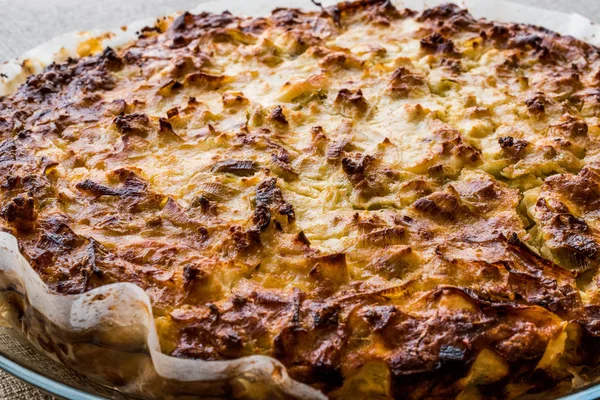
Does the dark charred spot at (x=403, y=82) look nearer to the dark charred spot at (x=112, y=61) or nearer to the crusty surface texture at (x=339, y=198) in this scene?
the crusty surface texture at (x=339, y=198)

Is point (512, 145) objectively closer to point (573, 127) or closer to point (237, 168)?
point (573, 127)

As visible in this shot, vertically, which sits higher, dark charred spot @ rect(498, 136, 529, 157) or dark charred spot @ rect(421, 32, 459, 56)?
dark charred spot @ rect(421, 32, 459, 56)

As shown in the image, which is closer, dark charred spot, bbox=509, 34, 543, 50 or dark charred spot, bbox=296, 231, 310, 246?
dark charred spot, bbox=296, 231, 310, 246

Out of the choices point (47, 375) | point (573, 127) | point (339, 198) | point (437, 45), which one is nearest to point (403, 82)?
point (437, 45)

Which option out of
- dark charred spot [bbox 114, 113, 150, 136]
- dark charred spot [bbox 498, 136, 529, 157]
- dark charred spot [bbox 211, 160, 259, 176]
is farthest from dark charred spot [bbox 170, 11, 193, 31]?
dark charred spot [bbox 498, 136, 529, 157]

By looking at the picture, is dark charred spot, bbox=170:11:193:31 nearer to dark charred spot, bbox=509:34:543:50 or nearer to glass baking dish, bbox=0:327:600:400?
dark charred spot, bbox=509:34:543:50

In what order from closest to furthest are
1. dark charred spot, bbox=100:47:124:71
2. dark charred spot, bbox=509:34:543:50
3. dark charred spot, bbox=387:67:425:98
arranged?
dark charred spot, bbox=387:67:425:98 → dark charred spot, bbox=100:47:124:71 → dark charred spot, bbox=509:34:543:50

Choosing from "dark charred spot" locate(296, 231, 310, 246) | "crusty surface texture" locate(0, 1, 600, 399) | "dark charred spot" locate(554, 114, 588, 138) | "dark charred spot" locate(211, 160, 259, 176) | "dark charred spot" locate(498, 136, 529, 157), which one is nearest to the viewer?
"crusty surface texture" locate(0, 1, 600, 399)

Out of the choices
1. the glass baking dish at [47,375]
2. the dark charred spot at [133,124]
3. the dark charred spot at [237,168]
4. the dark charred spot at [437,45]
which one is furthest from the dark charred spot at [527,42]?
the glass baking dish at [47,375]
